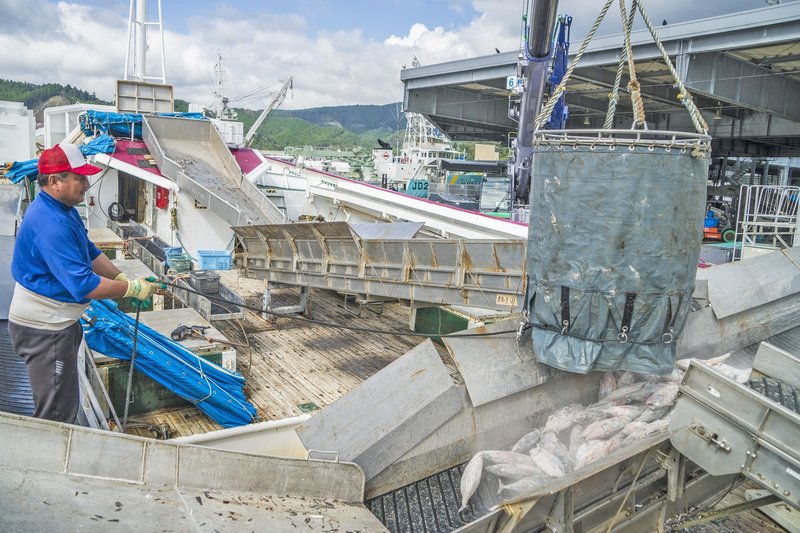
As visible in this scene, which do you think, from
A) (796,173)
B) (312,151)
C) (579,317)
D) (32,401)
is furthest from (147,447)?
(312,151)

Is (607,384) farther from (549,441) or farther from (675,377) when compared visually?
(549,441)

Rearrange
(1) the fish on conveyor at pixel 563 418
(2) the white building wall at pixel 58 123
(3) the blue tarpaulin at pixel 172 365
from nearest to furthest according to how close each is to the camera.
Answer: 1. (1) the fish on conveyor at pixel 563 418
2. (3) the blue tarpaulin at pixel 172 365
3. (2) the white building wall at pixel 58 123

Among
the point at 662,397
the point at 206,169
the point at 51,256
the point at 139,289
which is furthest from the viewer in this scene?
the point at 206,169

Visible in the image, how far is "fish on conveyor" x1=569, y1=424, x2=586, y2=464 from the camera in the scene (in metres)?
4.63

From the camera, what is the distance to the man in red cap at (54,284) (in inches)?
137

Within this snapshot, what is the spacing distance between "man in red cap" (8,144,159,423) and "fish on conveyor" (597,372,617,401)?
388 cm

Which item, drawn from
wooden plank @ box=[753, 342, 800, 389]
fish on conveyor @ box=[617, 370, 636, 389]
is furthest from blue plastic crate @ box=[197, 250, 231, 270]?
wooden plank @ box=[753, 342, 800, 389]

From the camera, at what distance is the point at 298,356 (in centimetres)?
987

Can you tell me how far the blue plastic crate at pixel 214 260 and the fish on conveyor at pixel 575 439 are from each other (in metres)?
9.69

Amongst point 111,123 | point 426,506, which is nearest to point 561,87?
point 426,506

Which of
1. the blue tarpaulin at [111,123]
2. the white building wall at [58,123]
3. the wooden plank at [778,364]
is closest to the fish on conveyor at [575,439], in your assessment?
the wooden plank at [778,364]

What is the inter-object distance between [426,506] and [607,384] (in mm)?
1997

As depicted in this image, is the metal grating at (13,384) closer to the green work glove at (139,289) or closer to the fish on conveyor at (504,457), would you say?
the green work glove at (139,289)

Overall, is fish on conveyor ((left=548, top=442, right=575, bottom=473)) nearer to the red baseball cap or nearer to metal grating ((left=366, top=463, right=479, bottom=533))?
metal grating ((left=366, top=463, right=479, bottom=533))
